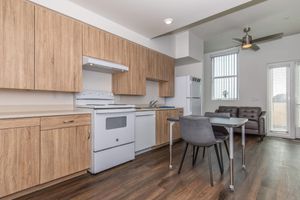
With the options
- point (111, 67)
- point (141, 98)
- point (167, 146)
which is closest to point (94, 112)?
point (111, 67)

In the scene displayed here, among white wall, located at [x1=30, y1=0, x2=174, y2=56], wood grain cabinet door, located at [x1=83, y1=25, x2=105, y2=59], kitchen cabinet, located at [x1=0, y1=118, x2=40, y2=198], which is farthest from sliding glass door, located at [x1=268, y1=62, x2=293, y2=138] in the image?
kitchen cabinet, located at [x1=0, y1=118, x2=40, y2=198]

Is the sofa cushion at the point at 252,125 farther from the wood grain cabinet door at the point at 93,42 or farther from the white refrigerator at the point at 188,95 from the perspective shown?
the wood grain cabinet door at the point at 93,42

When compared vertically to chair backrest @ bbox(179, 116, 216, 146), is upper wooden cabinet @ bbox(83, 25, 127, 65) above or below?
above

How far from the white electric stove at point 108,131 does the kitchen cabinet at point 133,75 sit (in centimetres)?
43

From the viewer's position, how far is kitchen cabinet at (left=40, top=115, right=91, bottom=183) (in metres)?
1.92

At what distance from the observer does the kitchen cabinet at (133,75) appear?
131 inches

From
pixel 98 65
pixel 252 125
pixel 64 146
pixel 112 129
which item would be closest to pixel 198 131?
pixel 112 129

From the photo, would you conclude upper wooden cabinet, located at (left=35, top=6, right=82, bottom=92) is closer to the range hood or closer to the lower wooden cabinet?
the range hood

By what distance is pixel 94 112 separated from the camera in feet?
7.78

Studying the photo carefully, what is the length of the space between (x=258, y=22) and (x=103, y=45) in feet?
12.0

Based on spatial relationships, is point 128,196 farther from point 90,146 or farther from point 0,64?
point 0,64

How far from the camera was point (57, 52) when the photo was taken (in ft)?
7.54

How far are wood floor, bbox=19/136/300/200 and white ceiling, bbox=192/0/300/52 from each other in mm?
2916

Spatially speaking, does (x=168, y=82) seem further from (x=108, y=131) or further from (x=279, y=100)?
(x=279, y=100)
